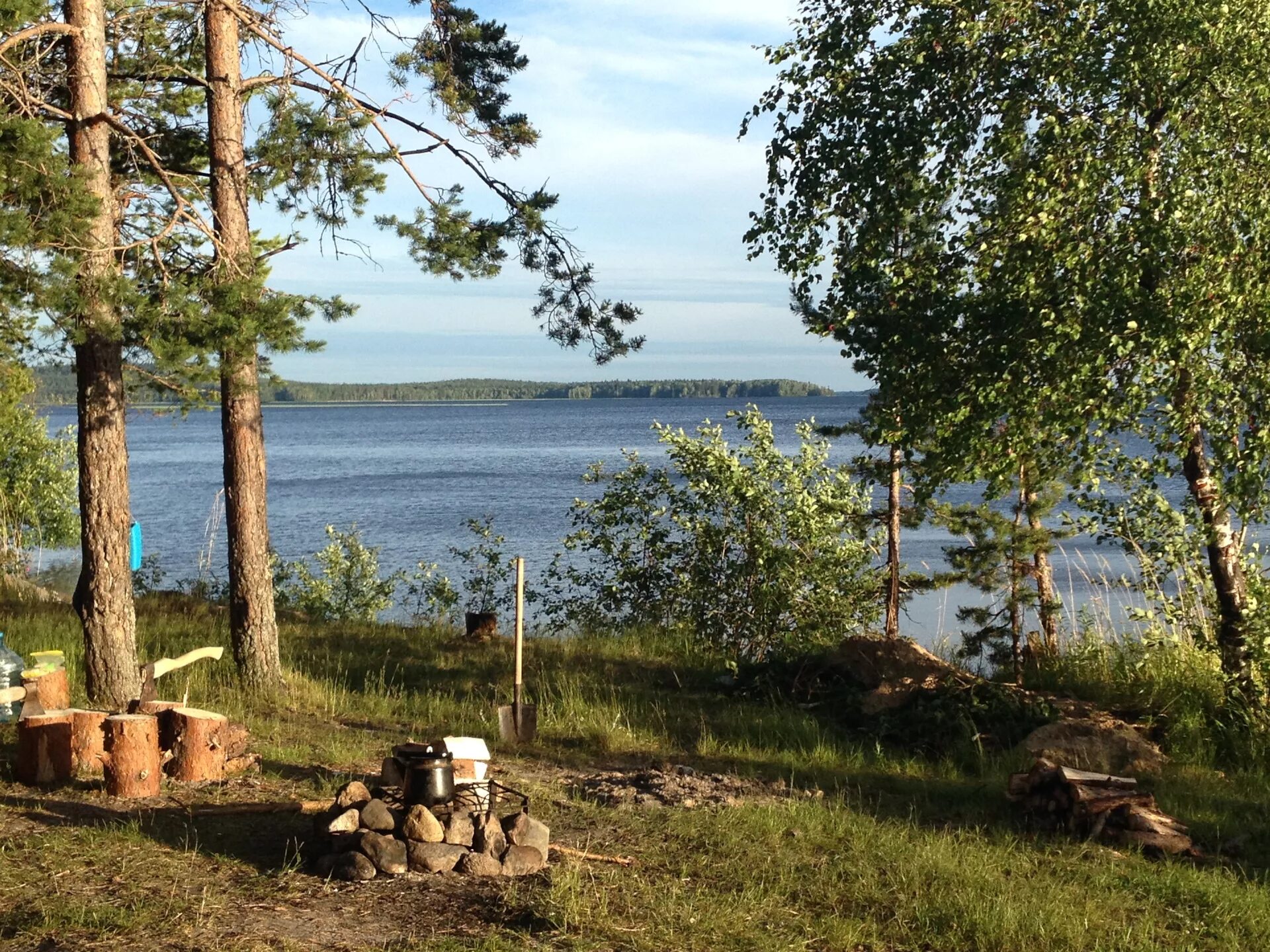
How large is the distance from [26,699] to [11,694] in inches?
24.3

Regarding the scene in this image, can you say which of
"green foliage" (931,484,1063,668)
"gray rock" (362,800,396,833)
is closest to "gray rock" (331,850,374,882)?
"gray rock" (362,800,396,833)

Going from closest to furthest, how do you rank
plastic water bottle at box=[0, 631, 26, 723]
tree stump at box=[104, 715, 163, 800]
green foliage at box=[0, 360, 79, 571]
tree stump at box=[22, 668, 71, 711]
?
tree stump at box=[104, 715, 163, 800], tree stump at box=[22, 668, 71, 711], plastic water bottle at box=[0, 631, 26, 723], green foliage at box=[0, 360, 79, 571]

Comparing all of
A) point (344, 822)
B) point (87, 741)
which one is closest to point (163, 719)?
point (87, 741)

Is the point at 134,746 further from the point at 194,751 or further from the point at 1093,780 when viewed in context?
the point at 1093,780

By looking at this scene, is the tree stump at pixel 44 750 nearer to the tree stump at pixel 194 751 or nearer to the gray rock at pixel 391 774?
the tree stump at pixel 194 751

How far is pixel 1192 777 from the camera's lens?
7766mm

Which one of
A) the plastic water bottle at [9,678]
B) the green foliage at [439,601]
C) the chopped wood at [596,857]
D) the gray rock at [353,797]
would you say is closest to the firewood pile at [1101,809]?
the chopped wood at [596,857]

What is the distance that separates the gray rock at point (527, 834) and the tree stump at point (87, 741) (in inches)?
116

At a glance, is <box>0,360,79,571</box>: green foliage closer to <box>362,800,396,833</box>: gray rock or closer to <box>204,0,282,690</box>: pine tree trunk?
<box>204,0,282,690</box>: pine tree trunk

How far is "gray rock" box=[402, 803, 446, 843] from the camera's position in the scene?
222 inches

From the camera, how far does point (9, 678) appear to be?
862 cm

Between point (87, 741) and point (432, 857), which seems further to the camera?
→ point (87, 741)

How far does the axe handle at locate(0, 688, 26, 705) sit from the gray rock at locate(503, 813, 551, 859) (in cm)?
439

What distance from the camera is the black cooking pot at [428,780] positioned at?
18.7 ft
